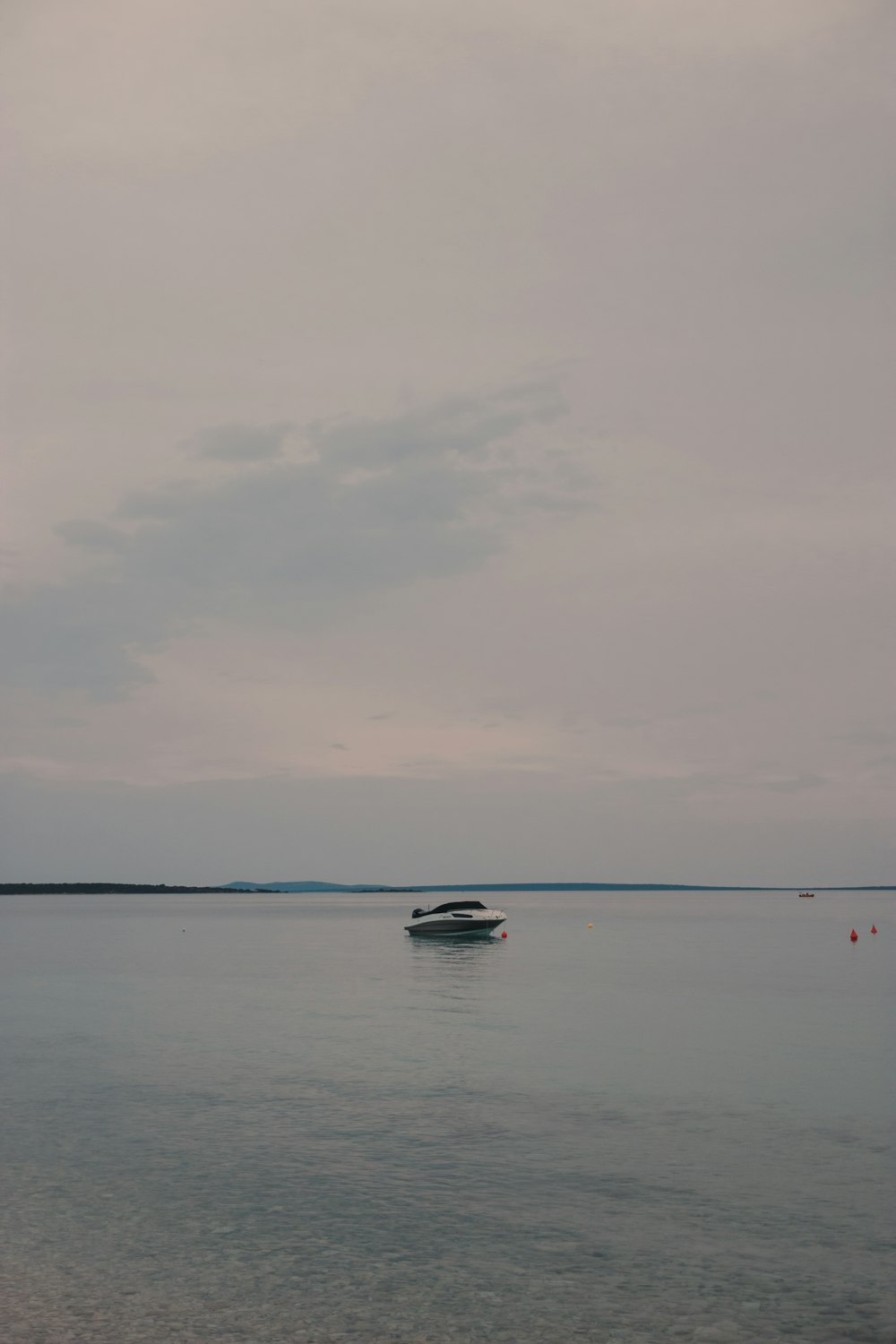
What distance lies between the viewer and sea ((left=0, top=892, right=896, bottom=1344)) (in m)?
14.3

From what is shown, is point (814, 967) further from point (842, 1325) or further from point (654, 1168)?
point (842, 1325)

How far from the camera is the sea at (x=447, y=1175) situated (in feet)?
46.8

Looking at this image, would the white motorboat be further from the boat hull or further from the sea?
the sea

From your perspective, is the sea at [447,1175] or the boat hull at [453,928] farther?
the boat hull at [453,928]

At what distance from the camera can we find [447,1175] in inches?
827

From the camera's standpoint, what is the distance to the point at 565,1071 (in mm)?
32906

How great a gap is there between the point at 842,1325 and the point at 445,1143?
11006mm

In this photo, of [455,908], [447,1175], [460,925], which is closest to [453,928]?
[460,925]

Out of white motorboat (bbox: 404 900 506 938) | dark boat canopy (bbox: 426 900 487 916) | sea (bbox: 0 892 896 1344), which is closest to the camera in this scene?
sea (bbox: 0 892 896 1344)

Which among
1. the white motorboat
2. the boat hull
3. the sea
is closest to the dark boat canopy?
the white motorboat

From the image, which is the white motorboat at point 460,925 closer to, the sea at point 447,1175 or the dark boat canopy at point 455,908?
the dark boat canopy at point 455,908

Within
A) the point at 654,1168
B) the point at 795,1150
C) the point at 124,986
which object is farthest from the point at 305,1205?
the point at 124,986

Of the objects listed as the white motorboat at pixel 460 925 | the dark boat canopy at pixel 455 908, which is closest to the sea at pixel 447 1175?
the white motorboat at pixel 460 925

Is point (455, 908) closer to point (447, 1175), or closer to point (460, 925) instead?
point (460, 925)
